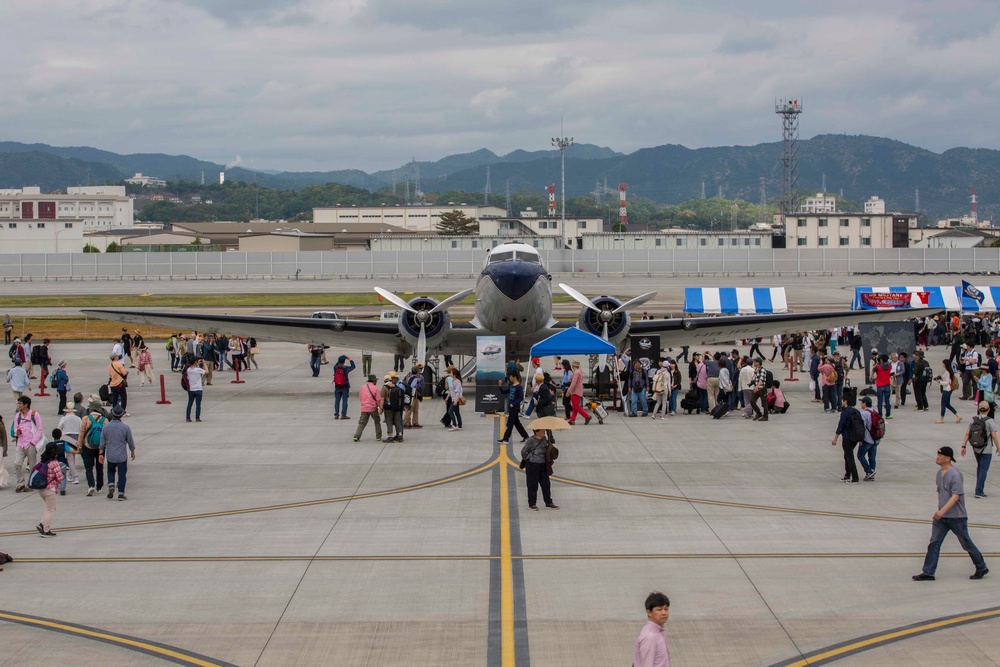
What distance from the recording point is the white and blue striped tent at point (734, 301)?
45.6 meters

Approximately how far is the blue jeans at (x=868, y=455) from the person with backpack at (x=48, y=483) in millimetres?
13693

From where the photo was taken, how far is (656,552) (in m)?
13.9

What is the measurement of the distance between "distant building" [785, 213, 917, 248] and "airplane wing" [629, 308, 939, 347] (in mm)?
83294

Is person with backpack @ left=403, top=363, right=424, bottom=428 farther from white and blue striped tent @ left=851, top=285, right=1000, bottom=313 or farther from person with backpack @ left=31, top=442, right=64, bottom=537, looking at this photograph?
white and blue striped tent @ left=851, top=285, right=1000, bottom=313

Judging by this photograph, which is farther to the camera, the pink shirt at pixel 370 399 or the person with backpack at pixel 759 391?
the person with backpack at pixel 759 391

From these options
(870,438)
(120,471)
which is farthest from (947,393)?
(120,471)

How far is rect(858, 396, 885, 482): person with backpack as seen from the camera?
18391mm

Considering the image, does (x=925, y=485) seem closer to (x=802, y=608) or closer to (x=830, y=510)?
(x=830, y=510)

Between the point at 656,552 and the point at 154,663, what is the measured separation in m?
6.82

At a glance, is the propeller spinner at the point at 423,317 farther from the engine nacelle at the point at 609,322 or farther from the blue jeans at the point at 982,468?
the blue jeans at the point at 982,468

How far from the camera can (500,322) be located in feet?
98.8

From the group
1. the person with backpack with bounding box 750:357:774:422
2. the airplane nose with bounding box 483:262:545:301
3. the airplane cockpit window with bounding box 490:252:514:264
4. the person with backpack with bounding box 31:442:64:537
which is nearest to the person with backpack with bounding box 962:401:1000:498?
the person with backpack with bounding box 750:357:774:422

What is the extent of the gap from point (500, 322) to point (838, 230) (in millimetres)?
91044

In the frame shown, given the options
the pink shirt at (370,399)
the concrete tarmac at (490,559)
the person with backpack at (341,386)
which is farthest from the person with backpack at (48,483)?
the person with backpack at (341,386)
